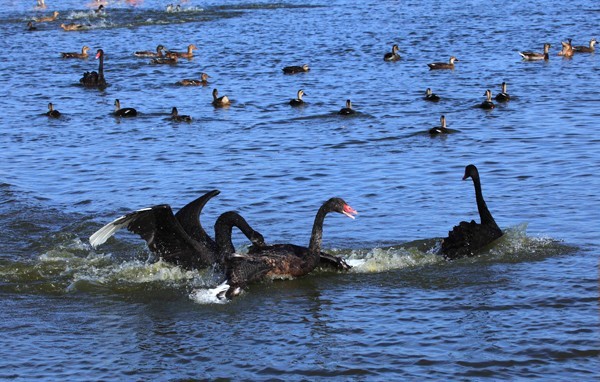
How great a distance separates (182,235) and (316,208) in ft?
10.1

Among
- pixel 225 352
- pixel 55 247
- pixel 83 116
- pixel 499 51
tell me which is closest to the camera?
pixel 225 352

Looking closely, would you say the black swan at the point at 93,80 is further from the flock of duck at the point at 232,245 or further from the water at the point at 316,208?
the flock of duck at the point at 232,245

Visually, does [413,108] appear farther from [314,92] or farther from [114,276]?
[114,276]

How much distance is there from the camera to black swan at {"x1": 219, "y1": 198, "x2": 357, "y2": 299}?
37.1 feet

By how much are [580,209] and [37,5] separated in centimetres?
3981

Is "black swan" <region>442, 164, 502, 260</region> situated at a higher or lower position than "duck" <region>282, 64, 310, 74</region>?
lower

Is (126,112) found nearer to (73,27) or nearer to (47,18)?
(73,27)

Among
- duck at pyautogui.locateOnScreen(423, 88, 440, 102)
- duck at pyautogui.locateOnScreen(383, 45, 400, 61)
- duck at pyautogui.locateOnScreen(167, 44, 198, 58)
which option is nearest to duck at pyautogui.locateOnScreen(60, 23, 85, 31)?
duck at pyautogui.locateOnScreen(167, 44, 198, 58)

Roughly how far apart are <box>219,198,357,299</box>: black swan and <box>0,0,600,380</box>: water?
195 mm

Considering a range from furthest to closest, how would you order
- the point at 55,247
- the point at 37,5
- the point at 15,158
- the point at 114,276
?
the point at 37,5 → the point at 15,158 → the point at 55,247 → the point at 114,276

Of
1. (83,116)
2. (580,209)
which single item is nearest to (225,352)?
(580,209)

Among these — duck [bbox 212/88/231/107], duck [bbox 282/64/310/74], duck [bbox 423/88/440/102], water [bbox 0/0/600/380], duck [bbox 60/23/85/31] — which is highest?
duck [bbox 60/23/85/31]

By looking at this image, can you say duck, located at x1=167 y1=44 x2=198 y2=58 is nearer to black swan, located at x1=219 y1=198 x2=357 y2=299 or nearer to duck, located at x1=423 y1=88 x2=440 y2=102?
duck, located at x1=423 y1=88 x2=440 y2=102

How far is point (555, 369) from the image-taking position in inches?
348
